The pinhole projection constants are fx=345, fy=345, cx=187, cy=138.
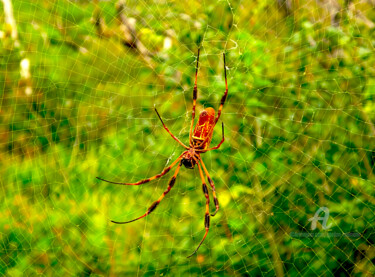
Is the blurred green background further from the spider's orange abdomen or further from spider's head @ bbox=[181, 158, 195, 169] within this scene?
the spider's orange abdomen

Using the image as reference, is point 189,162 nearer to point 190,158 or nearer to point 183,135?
point 190,158

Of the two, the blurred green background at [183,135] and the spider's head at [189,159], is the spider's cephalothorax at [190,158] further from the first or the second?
the blurred green background at [183,135]

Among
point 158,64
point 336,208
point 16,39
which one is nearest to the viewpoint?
point 336,208

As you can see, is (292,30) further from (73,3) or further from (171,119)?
(73,3)

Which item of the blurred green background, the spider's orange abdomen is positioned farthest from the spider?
the blurred green background

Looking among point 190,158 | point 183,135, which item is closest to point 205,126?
point 190,158

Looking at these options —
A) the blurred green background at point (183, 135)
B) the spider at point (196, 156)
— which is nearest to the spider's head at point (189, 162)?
the spider at point (196, 156)

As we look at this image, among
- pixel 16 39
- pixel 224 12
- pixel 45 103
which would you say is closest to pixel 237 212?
pixel 224 12
